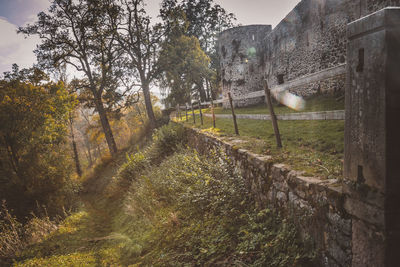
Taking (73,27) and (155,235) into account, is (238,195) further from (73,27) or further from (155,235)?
(73,27)

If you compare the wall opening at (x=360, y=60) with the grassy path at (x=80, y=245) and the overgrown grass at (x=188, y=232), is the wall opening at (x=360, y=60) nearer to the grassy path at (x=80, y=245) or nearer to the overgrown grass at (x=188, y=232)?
the overgrown grass at (x=188, y=232)

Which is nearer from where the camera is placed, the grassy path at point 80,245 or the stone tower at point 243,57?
the grassy path at point 80,245

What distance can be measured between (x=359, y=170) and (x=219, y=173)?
8.89 ft

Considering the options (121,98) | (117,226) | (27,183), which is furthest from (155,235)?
(121,98)

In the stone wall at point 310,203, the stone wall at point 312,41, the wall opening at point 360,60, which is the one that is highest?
the stone wall at point 312,41

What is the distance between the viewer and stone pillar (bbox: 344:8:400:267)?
134 centimetres

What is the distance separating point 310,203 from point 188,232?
235 cm

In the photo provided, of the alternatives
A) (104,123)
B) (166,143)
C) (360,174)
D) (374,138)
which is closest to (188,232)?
(360,174)

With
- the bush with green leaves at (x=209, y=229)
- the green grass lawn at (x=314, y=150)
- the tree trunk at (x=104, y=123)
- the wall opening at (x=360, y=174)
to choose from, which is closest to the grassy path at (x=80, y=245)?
the bush with green leaves at (x=209, y=229)

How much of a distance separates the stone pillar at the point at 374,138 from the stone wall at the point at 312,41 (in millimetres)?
6296

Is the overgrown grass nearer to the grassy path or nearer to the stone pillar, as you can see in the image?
the grassy path

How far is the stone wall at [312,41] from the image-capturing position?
7938mm

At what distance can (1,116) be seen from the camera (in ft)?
24.5

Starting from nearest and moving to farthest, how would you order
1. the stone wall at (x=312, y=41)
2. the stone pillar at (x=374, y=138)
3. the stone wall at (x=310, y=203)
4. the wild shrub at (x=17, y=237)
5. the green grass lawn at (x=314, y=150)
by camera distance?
the stone pillar at (x=374, y=138)
the stone wall at (x=310, y=203)
the green grass lawn at (x=314, y=150)
the wild shrub at (x=17, y=237)
the stone wall at (x=312, y=41)
